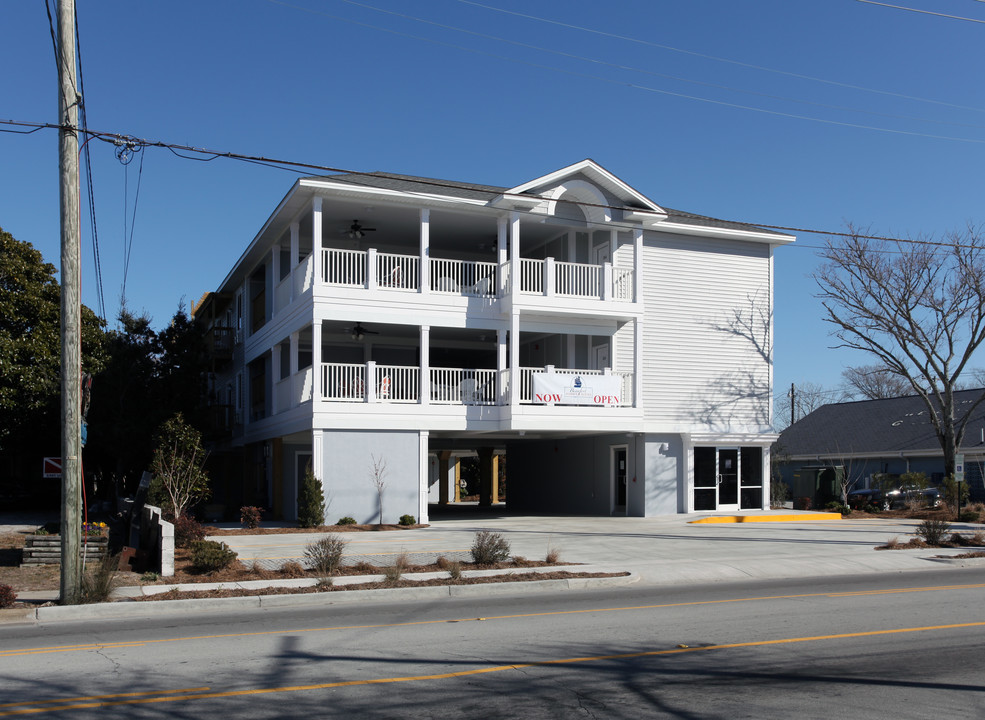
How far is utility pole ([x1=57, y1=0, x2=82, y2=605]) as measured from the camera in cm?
1255

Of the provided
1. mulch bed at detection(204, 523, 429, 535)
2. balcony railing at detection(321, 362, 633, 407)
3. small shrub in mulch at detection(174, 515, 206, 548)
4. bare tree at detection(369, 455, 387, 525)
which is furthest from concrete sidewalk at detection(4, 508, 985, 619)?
balcony railing at detection(321, 362, 633, 407)

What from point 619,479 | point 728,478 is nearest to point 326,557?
point 619,479

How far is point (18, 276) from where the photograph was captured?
103ft

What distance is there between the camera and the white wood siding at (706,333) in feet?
95.6

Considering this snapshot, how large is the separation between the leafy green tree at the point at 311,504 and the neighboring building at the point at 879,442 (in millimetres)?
19716

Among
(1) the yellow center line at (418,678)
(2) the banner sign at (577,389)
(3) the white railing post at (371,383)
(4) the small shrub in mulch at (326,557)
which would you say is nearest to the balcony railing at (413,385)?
(3) the white railing post at (371,383)

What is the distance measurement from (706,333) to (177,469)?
16.5m

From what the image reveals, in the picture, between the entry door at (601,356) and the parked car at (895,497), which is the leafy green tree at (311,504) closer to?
the entry door at (601,356)

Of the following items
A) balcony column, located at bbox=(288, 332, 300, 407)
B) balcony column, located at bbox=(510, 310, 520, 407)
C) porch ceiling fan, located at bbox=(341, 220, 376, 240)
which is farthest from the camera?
porch ceiling fan, located at bbox=(341, 220, 376, 240)

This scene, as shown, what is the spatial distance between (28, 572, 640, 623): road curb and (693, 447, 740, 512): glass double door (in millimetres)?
14228

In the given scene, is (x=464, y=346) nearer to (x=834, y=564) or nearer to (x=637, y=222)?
(x=637, y=222)

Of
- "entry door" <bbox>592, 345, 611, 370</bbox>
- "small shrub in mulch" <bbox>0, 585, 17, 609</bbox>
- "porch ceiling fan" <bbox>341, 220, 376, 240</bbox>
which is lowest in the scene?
"small shrub in mulch" <bbox>0, 585, 17, 609</bbox>

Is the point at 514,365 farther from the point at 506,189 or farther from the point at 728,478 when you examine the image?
the point at 728,478

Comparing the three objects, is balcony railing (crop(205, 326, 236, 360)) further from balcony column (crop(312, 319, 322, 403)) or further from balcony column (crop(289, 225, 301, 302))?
balcony column (crop(312, 319, 322, 403))
